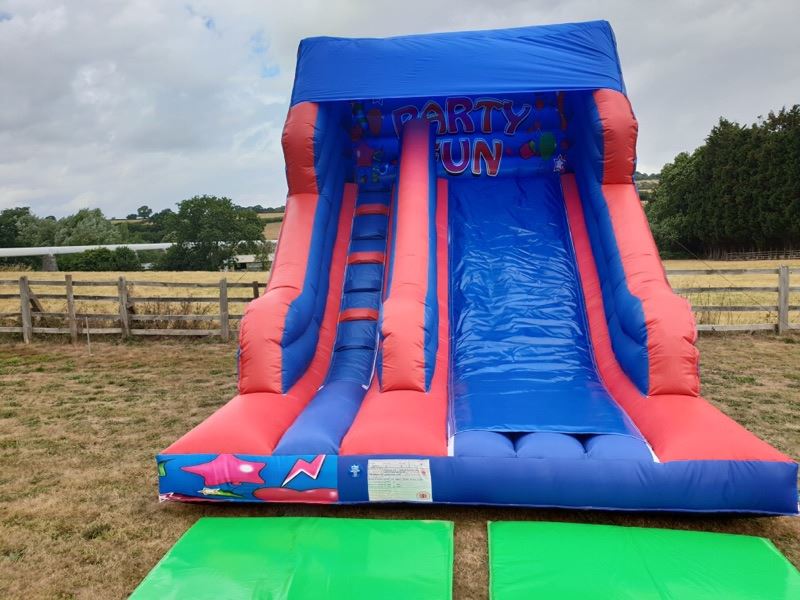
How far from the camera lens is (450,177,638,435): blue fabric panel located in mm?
3445

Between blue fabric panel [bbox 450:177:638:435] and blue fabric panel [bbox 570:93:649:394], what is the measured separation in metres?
0.23

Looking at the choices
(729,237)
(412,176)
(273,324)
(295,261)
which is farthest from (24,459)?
(729,237)

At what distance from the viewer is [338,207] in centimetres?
524

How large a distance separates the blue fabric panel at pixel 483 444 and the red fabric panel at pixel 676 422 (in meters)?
0.73

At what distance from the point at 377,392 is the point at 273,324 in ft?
2.57

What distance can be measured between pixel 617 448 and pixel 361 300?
7.66 feet

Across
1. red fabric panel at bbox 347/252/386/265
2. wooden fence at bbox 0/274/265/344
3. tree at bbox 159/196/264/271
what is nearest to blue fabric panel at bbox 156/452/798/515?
red fabric panel at bbox 347/252/386/265

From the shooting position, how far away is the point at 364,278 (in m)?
4.83

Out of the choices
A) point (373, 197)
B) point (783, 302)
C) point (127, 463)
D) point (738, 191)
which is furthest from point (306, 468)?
point (738, 191)

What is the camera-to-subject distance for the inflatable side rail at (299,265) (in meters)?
3.68

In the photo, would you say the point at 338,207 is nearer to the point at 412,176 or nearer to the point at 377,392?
the point at 412,176

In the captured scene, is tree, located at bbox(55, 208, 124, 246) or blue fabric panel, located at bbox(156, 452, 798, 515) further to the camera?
tree, located at bbox(55, 208, 124, 246)

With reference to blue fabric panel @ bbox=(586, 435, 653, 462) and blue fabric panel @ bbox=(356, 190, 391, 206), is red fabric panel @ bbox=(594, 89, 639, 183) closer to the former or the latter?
blue fabric panel @ bbox=(356, 190, 391, 206)

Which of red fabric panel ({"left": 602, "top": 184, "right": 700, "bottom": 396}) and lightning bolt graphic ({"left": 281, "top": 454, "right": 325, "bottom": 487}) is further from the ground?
red fabric panel ({"left": 602, "top": 184, "right": 700, "bottom": 396})
